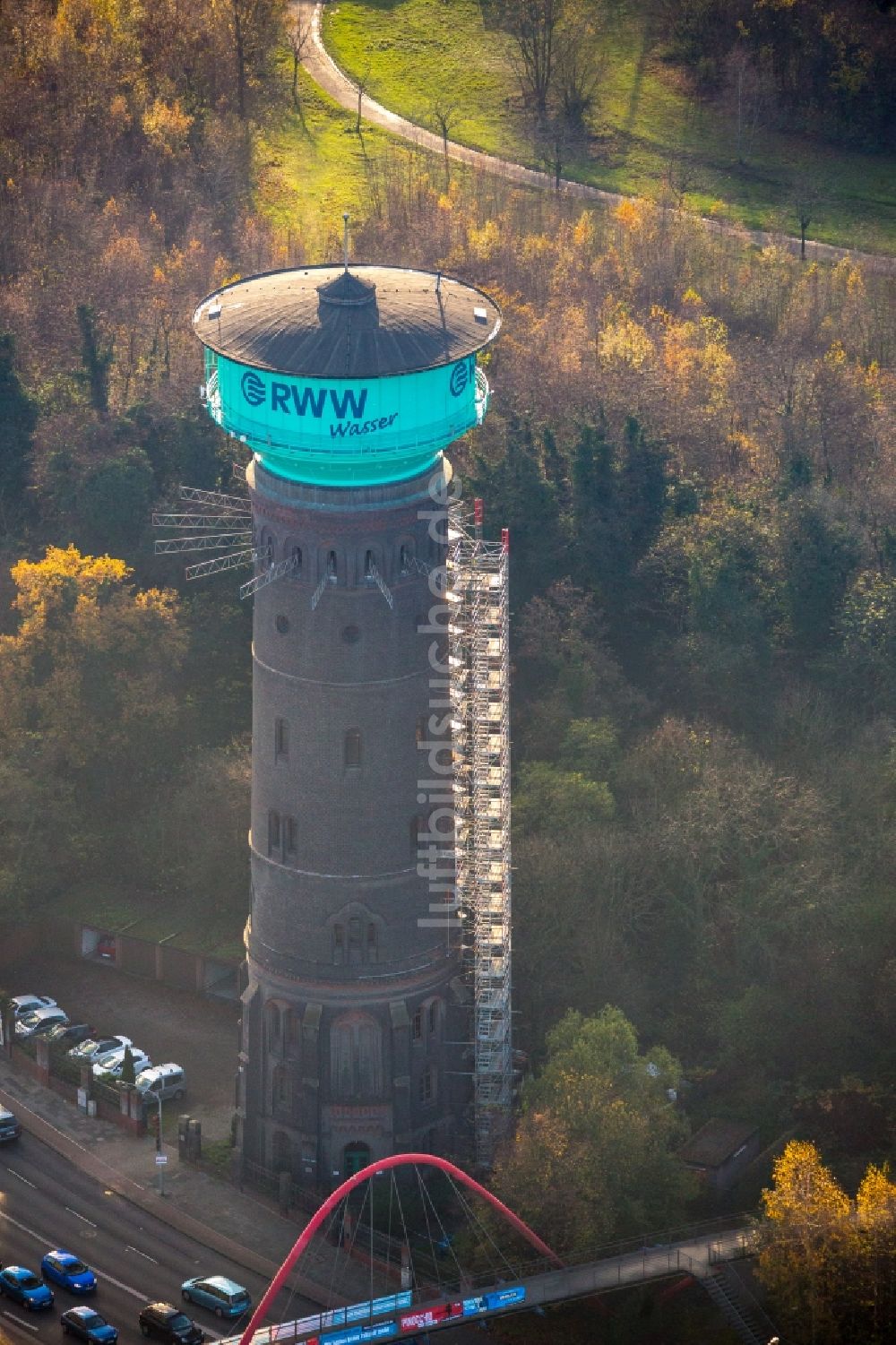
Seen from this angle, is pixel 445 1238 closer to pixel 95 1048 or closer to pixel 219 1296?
pixel 219 1296

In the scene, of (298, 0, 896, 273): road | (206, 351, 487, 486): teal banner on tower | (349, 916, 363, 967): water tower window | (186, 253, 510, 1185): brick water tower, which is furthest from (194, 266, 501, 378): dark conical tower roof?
(298, 0, 896, 273): road

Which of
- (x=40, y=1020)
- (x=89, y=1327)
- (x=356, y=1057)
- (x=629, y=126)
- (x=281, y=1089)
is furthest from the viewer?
(x=629, y=126)

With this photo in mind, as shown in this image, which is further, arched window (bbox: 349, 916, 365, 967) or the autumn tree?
arched window (bbox: 349, 916, 365, 967)

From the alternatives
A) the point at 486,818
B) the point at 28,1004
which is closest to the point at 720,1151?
the point at 486,818

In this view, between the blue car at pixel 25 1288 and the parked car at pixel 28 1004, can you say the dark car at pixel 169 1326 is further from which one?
the parked car at pixel 28 1004

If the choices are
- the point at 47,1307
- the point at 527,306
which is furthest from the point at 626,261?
the point at 47,1307

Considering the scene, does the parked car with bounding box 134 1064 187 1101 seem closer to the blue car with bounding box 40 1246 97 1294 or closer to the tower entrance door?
the tower entrance door

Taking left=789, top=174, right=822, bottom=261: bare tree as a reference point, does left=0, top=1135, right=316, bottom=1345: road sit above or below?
below
